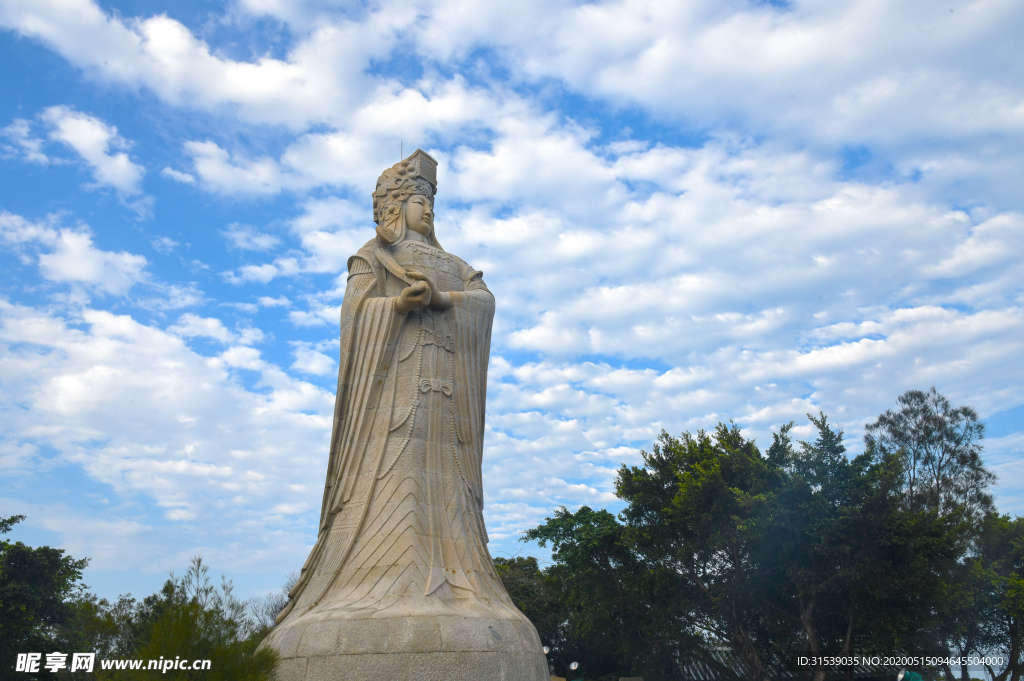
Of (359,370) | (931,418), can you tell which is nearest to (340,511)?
(359,370)

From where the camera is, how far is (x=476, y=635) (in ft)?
29.3

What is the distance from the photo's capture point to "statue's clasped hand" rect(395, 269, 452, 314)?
1109 cm

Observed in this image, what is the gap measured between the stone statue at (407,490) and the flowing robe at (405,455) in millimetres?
19

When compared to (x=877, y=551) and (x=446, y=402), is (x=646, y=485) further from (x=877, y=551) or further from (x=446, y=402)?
(x=446, y=402)

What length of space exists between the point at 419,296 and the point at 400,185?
2.63 metres

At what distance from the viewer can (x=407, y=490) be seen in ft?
33.7

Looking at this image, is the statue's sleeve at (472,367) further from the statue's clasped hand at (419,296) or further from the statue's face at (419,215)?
the statue's face at (419,215)

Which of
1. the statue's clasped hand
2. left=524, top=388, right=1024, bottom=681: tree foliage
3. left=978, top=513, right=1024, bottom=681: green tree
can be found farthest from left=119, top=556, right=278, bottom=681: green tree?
left=978, top=513, right=1024, bottom=681: green tree

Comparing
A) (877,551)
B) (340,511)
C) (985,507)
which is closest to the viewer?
(340,511)

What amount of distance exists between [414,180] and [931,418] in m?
28.9

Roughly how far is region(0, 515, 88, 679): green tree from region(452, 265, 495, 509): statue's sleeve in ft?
60.5

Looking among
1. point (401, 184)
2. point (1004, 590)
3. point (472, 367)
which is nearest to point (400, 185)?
point (401, 184)

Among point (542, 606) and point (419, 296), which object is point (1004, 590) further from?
point (419, 296)

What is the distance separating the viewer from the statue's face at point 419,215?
41.2 feet
